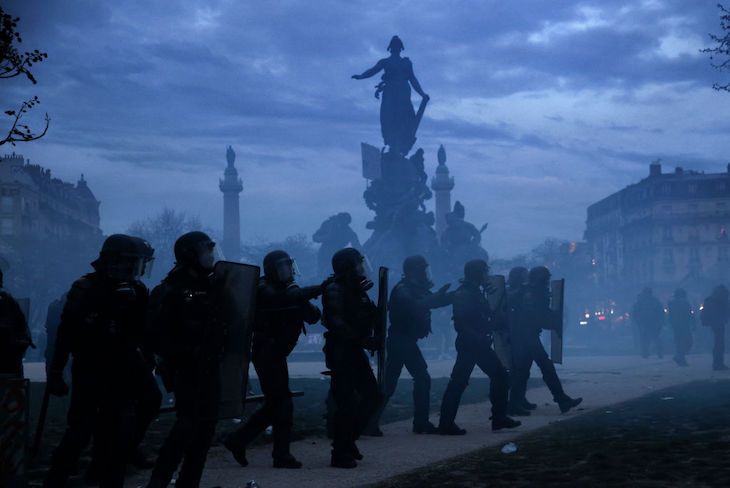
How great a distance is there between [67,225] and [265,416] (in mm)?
94310

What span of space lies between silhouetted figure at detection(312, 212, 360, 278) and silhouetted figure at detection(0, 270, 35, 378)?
98.3ft

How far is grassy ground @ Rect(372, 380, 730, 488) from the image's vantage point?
6341 millimetres

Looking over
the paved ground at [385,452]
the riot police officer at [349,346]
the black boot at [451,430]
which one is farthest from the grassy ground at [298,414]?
the riot police officer at [349,346]

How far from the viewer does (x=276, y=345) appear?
805 cm

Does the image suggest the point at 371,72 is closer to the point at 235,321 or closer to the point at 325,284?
the point at 325,284

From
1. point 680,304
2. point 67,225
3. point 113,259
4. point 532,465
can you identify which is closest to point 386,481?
point 532,465

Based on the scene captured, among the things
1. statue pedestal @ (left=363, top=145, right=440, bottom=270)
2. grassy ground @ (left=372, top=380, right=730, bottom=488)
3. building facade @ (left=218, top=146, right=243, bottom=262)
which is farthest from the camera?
building facade @ (left=218, top=146, right=243, bottom=262)

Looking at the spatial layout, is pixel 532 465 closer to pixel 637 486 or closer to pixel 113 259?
pixel 637 486

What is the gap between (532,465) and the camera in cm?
718

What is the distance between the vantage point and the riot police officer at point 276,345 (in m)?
7.93

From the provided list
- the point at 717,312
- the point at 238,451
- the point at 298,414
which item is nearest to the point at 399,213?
the point at 717,312

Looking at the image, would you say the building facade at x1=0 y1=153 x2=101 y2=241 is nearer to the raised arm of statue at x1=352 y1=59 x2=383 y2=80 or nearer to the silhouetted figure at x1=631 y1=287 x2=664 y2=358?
the raised arm of statue at x1=352 y1=59 x2=383 y2=80

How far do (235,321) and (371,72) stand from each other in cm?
2908

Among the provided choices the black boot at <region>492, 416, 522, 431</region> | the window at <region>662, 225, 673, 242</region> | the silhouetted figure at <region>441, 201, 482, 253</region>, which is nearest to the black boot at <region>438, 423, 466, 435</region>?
the black boot at <region>492, 416, 522, 431</region>
